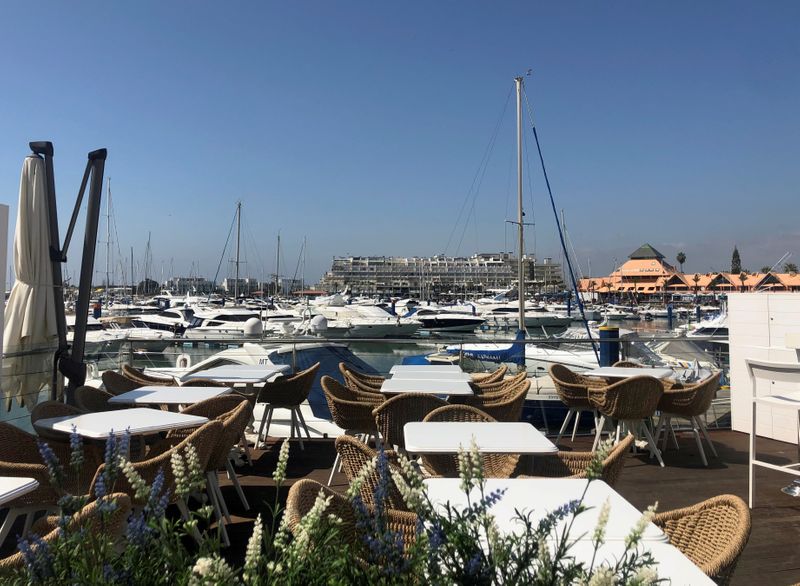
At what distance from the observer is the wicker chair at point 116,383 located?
473 cm

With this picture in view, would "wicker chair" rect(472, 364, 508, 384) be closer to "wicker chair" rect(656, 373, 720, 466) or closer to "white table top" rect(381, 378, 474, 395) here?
"white table top" rect(381, 378, 474, 395)

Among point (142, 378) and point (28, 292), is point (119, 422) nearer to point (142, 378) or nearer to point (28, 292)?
point (28, 292)

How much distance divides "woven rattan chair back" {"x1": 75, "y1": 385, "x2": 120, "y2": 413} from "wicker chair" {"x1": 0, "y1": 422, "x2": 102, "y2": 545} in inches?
38.1

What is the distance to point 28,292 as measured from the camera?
4270 millimetres

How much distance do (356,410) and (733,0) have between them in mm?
9559

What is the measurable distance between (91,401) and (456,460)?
109 inches

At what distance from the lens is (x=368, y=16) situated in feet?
31.9

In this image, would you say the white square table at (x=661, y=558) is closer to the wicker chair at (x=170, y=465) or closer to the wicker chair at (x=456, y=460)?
the wicker chair at (x=456, y=460)

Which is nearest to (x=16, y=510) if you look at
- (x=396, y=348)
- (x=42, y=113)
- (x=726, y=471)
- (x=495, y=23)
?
(x=726, y=471)

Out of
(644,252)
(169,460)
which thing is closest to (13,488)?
(169,460)

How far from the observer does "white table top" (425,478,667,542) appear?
161 centimetres

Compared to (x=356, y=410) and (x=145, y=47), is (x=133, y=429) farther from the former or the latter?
(x=145, y=47)

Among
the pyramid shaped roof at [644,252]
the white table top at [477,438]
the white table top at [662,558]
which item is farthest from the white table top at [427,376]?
the pyramid shaped roof at [644,252]

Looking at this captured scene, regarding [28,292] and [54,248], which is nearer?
[28,292]
